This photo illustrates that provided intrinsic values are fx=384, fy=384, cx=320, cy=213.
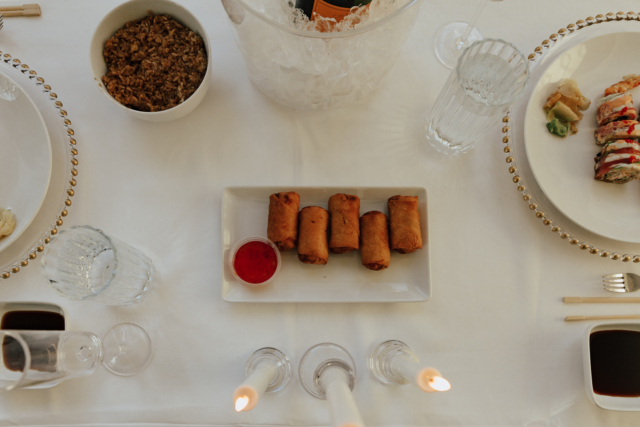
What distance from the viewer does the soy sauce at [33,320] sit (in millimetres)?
917

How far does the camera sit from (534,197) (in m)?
0.98

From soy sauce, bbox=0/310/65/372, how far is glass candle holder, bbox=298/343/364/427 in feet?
1.73

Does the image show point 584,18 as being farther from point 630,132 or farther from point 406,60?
point 406,60

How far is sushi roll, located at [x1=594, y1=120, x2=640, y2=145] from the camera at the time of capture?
0.93m

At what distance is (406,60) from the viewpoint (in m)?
1.06

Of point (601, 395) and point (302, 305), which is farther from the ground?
point (302, 305)

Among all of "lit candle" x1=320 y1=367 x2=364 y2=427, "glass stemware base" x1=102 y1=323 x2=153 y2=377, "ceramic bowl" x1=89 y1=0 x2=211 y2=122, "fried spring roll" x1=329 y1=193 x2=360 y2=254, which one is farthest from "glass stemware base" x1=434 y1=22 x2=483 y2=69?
"glass stemware base" x1=102 y1=323 x2=153 y2=377

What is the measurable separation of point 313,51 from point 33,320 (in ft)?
2.98

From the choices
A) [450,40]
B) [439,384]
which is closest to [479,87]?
[450,40]

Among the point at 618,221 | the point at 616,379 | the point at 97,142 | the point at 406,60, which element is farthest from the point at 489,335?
the point at 97,142

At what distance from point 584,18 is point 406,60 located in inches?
19.9

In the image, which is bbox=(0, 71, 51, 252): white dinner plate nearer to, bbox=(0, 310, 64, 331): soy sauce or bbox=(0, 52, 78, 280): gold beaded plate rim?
bbox=(0, 52, 78, 280): gold beaded plate rim

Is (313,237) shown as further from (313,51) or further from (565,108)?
(565,108)

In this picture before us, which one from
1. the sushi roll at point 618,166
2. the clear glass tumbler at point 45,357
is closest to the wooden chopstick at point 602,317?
the sushi roll at point 618,166
